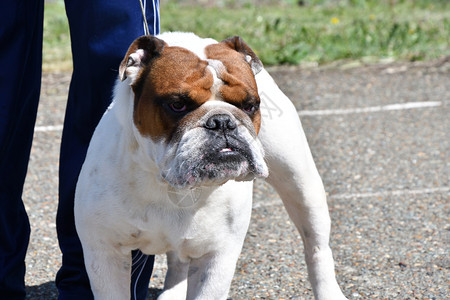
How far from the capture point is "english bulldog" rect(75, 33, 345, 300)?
2783mm

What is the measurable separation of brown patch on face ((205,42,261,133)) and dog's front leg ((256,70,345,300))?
0.85 feet

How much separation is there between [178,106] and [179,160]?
203 millimetres

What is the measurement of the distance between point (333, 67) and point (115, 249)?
577 centimetres

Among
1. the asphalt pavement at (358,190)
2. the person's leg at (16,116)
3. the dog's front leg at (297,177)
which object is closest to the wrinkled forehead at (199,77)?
the dog's front leg at (297,177)

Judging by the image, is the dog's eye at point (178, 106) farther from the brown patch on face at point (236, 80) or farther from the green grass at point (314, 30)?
the green grass at point (314, 30)

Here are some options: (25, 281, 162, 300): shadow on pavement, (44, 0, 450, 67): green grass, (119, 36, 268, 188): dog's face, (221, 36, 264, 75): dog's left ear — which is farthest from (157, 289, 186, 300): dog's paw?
(44, 0, 450, 67): green grass

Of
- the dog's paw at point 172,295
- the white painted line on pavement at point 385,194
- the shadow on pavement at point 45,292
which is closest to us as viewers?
the dog's paw at point 172,295

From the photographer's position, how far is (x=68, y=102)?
3609 millimetres

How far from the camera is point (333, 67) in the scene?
8477mm

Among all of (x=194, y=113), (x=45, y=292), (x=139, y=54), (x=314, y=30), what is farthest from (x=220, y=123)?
(x=314, y=30)

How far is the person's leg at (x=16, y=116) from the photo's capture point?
3.47m

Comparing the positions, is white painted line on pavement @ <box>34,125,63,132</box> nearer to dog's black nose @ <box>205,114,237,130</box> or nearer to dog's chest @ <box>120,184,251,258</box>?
dog's chest @ <box>120,184,251,258</box>

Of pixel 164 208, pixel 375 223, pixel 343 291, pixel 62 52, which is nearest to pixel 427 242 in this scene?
pixel 375 223

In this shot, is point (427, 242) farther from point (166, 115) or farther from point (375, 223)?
point (166, 115)
